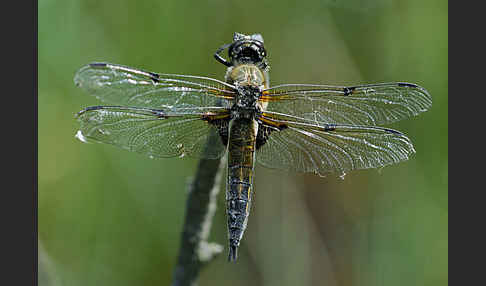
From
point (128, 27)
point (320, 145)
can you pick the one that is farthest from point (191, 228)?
point (128, 27)

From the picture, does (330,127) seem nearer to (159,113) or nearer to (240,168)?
(240,168)

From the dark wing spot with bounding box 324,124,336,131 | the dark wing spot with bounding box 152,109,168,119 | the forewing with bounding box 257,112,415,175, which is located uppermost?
the dark wing spot with bounding box 152,109,168,119

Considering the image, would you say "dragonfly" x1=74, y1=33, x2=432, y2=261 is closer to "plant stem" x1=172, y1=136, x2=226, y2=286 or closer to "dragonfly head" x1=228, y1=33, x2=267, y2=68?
"dragonfly head" x1=228, y1=33, x2=267, y2=68

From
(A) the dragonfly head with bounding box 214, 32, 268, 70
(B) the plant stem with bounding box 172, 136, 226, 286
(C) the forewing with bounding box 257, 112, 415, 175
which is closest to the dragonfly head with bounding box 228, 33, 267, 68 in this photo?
(A) the dragonfly head with bounding box 214, 32, 268, 70

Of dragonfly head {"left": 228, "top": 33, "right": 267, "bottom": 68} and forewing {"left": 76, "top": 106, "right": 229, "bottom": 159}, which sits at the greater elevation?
dragonfly head {"left": 228, "top": 33, "right": 267, "bottom": 68}

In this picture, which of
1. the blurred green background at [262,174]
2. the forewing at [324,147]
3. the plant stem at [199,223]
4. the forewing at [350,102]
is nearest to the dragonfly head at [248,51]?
the forewing at [350,102]

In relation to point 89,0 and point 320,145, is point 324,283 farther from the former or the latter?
point 89,0

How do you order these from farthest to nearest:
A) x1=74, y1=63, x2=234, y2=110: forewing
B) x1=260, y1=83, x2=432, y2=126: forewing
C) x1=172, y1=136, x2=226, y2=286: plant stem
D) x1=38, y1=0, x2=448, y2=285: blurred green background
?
x1=38, y1=0, x2=448, y2=285: blurred green background < x1=260, y1=83, x2=432, y2=126: forewing < x1=74, y1=63, x2=234, y2=110: forewing < x1=172, y1=136, x2=226, y2=286: plant stem

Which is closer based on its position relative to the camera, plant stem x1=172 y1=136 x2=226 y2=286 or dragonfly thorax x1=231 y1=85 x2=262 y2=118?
plant stem x1=172 y1=136 x2=226 y2=286
